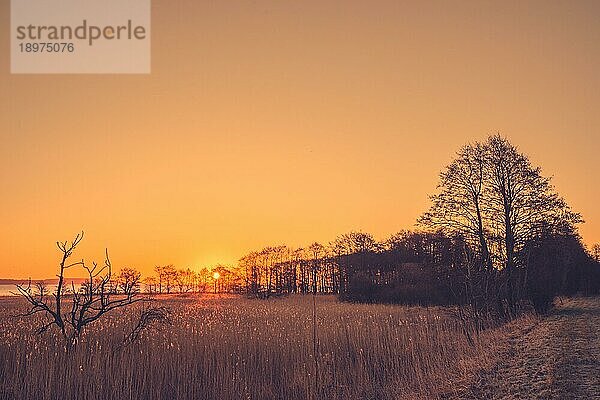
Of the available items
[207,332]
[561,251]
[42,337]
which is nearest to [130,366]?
[42,337]

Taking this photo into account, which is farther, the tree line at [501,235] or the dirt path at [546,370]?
the tree line at [501,235]

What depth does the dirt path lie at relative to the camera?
830 centimetres

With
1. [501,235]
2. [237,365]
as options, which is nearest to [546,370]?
[237,365]

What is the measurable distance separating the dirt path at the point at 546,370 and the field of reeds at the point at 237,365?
0.45m

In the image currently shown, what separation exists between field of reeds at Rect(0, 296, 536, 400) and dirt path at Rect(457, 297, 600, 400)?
45cm

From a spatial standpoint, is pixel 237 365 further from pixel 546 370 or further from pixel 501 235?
pixel 501 235

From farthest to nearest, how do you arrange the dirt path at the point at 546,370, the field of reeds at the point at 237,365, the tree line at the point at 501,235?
1. the tree line at the point at 501,235
2. the field of reeds at the point at 237,365
3. the dirt path at the point at 546,370

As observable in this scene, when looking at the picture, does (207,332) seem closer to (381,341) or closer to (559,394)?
(381,341)

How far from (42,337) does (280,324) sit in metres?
7.33

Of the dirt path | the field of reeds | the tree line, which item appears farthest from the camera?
the tree line

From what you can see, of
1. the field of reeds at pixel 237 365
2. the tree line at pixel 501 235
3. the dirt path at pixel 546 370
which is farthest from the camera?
the tree line at pixel 501 235

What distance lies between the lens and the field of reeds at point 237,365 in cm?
942

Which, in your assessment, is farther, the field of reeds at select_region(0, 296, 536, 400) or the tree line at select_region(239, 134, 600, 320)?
the tree line at select_region(239, 134, 600, 320)

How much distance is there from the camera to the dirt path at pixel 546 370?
27.2 ft
